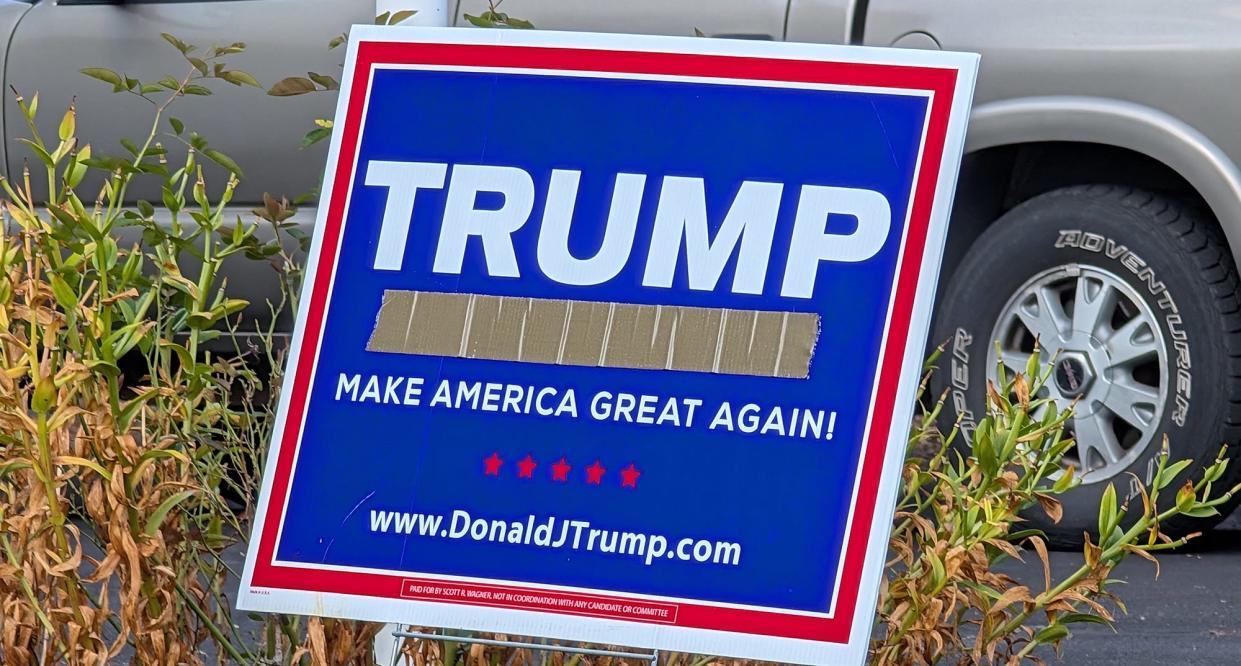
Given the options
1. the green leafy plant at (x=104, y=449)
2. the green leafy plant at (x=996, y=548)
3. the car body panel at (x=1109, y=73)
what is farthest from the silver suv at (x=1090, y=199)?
the green leafy plant at (x=104, y=449)

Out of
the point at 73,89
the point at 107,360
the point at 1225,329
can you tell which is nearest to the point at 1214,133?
the point at 1225,329

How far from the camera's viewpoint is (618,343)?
1.94 meters

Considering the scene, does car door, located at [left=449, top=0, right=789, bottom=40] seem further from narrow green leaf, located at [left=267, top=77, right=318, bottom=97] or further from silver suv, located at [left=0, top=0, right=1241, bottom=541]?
narrow green leaf, located at [left=267, top=77, right=318, bottom=97]

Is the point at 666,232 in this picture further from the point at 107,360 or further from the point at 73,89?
the point at 73,89

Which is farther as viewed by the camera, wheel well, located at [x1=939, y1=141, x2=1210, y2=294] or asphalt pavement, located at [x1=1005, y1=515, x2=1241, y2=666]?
wheel well, located at [x1=939, y1=141, x2=1210, y2=294]

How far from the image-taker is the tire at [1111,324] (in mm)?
3732

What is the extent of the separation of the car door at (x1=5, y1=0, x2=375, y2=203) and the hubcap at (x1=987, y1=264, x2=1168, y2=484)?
1.84 m

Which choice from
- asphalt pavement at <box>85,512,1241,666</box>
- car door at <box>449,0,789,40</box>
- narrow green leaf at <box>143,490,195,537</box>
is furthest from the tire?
narrow green leaf at <box>143,490,195,537</box>

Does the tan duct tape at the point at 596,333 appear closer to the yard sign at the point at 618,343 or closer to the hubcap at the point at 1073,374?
the yard sign at the point at 618,343

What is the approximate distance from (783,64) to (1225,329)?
82.6 inches

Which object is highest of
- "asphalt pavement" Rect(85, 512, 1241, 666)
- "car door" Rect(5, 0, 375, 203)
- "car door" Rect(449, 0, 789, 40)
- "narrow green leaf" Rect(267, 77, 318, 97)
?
"car door" Rect(449, 0, 789, 40)

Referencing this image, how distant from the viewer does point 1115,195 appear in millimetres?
3904

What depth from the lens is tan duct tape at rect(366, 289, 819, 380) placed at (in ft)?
6.23

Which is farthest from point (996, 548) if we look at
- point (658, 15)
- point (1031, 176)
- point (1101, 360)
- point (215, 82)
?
point (215, 82)
